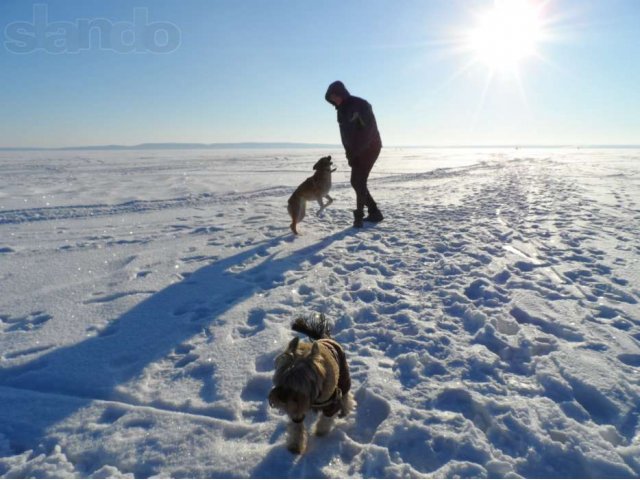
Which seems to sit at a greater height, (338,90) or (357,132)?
(338,90)

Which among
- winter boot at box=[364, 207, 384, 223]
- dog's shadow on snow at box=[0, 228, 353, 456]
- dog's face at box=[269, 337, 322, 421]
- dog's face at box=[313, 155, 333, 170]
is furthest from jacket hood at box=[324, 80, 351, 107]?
dog's face at box=[269, 337, 322, 421]

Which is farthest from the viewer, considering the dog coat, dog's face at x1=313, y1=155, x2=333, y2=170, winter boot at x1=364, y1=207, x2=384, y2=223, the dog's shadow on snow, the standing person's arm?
winter boot at x1=364, y1=207, x2=384, y2=223

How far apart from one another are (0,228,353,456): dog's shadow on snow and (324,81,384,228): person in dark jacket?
3.33m

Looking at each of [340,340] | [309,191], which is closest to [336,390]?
[340,340]

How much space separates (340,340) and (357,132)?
18.3 ft

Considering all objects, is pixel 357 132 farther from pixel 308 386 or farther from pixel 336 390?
pixel 308 386

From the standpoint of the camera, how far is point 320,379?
7.52 ft

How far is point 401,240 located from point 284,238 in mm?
2448

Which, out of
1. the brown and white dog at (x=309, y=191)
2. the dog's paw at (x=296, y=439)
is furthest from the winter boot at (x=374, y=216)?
the dog's paw at (x=296, y=439)

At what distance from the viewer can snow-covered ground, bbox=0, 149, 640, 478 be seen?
8.34 feet

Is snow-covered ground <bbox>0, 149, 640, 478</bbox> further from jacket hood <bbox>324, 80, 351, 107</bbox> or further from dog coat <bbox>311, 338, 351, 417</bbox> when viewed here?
jacket hood <bbox>324, 80, 351, 107</bbox>

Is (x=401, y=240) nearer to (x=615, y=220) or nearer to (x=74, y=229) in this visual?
(x=615, y=220)

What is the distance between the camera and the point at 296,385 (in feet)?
7.18

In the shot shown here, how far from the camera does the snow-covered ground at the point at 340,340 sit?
2.54 meters
